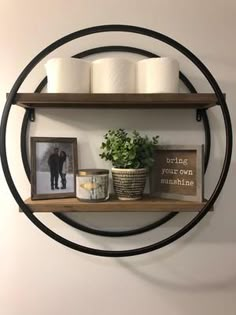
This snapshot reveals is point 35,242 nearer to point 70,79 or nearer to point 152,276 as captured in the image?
point 152,276

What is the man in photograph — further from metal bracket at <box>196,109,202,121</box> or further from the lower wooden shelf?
metal bracket at <box>196,109,202,121</box>

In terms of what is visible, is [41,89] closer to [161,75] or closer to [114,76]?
[114,76]

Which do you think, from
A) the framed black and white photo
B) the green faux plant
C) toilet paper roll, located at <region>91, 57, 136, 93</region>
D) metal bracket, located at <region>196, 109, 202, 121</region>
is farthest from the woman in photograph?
metal bracket, located at <region>196, 109, 202, 121</region>

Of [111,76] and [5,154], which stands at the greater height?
[111,76]

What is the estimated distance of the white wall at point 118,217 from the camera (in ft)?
3.61

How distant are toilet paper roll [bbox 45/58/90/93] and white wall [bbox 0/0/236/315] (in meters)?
0.16

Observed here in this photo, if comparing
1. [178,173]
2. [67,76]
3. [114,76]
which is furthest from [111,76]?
[178,173]

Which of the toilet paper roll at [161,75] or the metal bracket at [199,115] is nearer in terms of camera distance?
the toilet paper roll at [161,75]

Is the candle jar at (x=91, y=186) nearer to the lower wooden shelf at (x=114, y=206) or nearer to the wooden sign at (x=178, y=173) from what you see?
the lower wooden shelf at (x=114, y=206)

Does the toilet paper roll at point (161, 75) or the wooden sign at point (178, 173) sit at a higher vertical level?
the toilet paper roll at point (161, 75)

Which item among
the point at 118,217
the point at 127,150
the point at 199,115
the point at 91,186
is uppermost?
the point at 199,115

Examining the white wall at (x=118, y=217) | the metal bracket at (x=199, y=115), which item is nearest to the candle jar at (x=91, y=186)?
the white wall at (x=118, y=217)

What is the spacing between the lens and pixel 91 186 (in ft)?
3.15

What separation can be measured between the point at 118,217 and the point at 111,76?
47 centimetres
